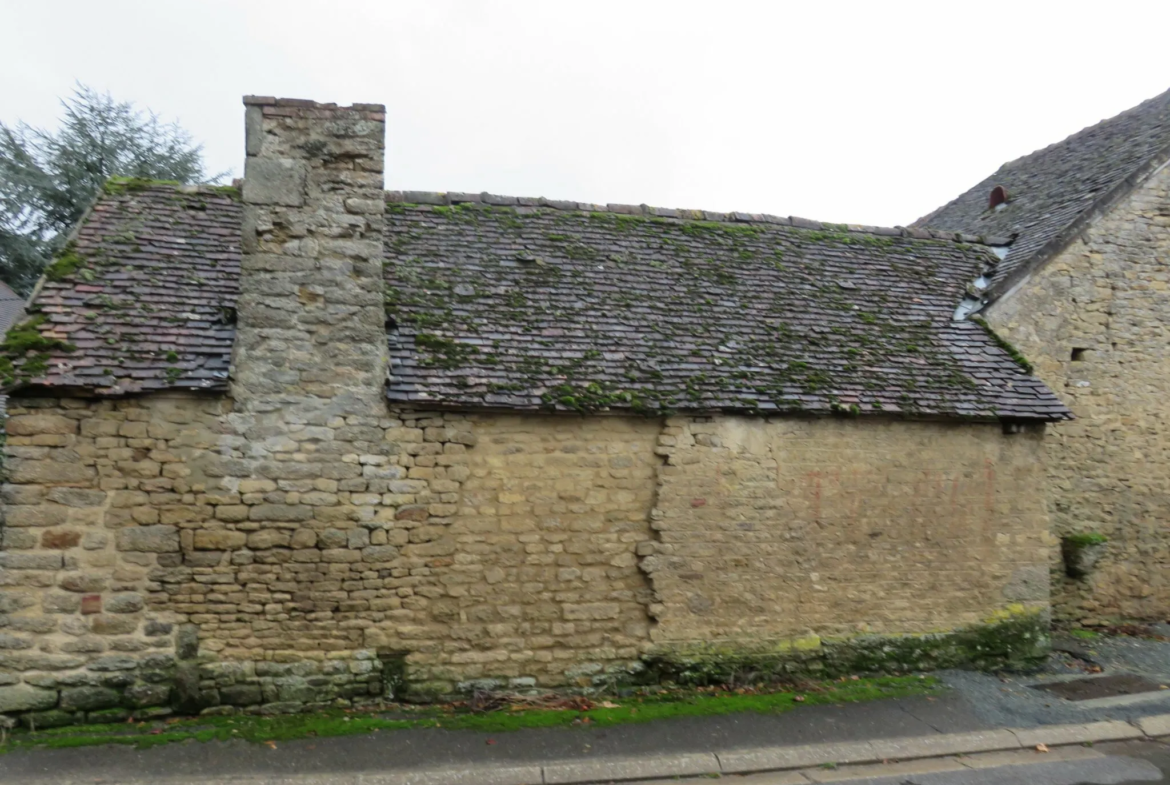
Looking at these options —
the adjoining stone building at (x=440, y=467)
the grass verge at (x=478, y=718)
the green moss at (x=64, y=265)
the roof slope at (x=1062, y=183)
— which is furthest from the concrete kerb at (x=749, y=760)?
the roof slope at (x=1062, y=183)

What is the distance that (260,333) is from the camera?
652 centimetres

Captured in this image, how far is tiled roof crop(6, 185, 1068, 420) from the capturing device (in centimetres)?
694

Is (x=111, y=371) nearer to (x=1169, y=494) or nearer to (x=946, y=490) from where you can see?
(x=946, y=490)

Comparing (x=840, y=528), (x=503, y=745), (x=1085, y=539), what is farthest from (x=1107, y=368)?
(x=503, y=745)

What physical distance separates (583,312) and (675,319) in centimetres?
107

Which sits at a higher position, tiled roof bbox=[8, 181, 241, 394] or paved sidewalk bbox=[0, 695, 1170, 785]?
tiled roof bbox=[8, 181, 241, 394]

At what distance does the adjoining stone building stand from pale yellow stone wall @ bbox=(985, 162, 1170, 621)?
5.14 feet

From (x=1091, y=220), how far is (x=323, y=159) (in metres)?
9.70

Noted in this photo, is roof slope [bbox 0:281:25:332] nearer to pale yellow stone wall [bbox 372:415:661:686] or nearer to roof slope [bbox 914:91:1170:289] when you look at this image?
pale yellow stone wall [bbox 372:415:661:686]

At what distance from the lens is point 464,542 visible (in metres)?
6.96

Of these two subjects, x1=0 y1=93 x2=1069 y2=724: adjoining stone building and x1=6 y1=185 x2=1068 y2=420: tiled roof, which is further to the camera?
x1=6 y1=185 x2=1068 y2=420: tiled roof

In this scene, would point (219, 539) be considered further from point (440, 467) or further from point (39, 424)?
point (440, 467)

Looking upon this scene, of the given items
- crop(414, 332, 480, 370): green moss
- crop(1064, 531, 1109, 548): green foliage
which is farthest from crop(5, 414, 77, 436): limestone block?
crop(1064, 531, 1109, 548): green foliage

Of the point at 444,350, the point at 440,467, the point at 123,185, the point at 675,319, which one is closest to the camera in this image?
the point at 440,467
